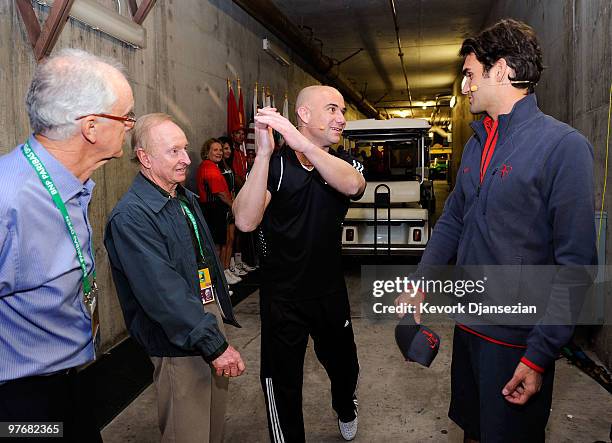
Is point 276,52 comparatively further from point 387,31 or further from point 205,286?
point 205,286

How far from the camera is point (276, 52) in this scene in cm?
994

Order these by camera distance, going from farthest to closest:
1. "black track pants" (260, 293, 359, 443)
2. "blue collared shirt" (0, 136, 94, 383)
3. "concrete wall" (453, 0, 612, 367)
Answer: "concrete wall" (453, 0, 612, 367) → "black track pants" (260, 293, 359, 443) → "blue collared shirt" (0, 136, 94, 383)

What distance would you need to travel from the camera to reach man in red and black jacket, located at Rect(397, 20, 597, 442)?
1466 mm

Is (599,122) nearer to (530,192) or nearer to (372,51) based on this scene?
(530,192)

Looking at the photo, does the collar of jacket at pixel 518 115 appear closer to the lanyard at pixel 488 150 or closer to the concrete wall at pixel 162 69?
the lanyard at pixel 488 150

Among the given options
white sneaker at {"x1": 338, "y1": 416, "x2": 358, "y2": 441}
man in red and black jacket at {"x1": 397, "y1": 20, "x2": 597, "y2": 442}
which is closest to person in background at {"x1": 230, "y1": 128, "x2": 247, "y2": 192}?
white sneaker at {"x1": 338, "y1": 416, "x2": 358, "y2": 441}

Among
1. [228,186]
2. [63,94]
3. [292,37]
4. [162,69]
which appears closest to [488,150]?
[63,94]

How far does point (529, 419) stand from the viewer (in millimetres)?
1596

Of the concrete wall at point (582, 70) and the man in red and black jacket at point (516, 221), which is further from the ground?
the concrete wall at point (582, 70)

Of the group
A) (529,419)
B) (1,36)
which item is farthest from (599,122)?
(1,36)

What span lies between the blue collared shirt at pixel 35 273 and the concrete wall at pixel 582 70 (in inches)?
103

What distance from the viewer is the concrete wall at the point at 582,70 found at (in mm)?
3678

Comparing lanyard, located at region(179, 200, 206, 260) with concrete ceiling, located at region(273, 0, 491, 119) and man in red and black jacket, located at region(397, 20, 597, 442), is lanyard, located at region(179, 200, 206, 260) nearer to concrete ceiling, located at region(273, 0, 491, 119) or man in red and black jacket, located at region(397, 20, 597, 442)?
man in red and black jacket, located at region(397, 20, 597, 442)

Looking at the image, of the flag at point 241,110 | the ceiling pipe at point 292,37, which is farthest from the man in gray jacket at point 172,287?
the flag at point 241,110
